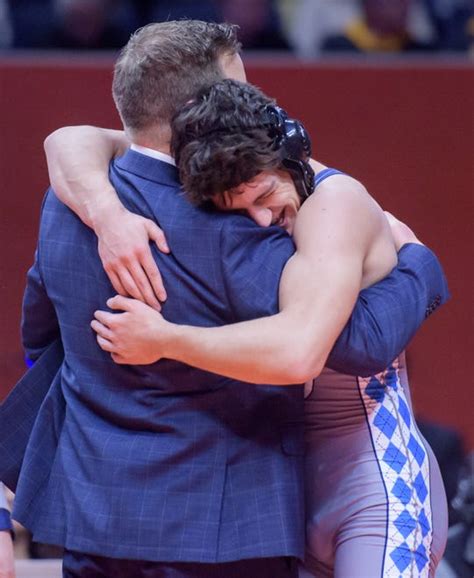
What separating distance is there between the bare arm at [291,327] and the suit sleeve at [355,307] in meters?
0.03

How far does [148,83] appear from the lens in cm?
217

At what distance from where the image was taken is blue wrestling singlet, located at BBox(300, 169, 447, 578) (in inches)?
86.8

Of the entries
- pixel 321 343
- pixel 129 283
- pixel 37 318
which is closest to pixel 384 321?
pixel 321 343

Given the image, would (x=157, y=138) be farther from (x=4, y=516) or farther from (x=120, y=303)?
(x=4, y=516)

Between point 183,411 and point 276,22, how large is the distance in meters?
3.73

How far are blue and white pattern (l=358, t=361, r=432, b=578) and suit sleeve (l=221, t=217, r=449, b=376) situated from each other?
191 millimetres

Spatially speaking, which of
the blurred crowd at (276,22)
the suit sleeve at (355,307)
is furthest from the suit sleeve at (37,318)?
the blurred crowd at (276,22)

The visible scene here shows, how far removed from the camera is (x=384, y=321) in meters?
2.13

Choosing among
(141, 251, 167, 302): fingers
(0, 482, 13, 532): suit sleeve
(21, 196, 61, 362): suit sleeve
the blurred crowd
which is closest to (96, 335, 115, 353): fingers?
(141, 251, 167, 302): fingers

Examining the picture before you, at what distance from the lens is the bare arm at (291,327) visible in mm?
2012

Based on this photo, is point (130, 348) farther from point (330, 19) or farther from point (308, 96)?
point (330, 19)

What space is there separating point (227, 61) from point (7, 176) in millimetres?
2803

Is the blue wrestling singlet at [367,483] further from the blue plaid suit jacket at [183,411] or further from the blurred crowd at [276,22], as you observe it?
the blurred crowd at [276,22]

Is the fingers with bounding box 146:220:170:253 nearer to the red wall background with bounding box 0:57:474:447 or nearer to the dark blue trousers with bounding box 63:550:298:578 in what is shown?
the dark blue trousers with bounding box 63:550:298:578
